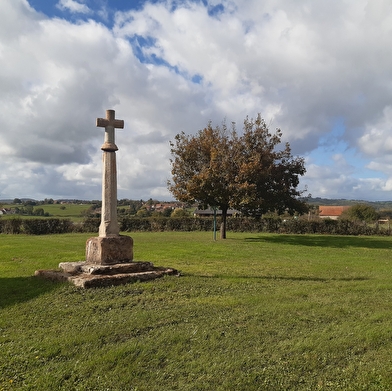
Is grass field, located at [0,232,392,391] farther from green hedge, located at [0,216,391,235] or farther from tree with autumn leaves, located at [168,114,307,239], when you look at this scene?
green hedge, located at [0,216,391,235]

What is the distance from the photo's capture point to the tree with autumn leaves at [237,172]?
1806cm

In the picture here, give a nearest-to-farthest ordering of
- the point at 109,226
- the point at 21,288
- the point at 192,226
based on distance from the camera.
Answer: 1. the point at 21,288
2. the point at 109,226
3. the point at 192,226

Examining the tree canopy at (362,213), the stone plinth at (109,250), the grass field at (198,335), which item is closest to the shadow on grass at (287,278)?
the grass field at (198,335)

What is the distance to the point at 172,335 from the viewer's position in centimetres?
448

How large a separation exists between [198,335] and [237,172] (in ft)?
48.3

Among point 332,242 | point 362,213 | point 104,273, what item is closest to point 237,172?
point 332,242

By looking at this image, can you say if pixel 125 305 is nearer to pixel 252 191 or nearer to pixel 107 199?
pixel 107 199

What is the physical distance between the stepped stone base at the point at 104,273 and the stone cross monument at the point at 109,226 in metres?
0.25

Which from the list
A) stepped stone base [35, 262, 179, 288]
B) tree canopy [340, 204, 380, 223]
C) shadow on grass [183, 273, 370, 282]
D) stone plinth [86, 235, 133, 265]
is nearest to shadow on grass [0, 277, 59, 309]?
stepped stone base [35, 262, 179, 288]

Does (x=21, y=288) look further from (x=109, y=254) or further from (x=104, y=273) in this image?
(x=109, y=254)

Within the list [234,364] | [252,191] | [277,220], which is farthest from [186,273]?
[277,220]

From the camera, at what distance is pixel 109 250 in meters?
7.91

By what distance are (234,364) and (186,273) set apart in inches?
201

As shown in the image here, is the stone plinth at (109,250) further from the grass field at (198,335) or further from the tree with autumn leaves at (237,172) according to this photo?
the tree with autumn leaves at (237,172)
